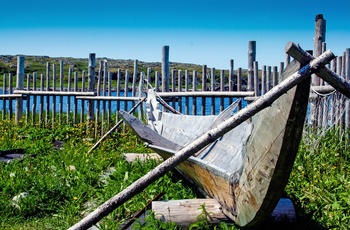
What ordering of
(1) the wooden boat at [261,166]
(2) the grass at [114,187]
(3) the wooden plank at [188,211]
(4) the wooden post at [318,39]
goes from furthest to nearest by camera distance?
(4) the wooden post at [318,39] → (2) the grass at [114,187] → (3) the wooden plank at [188,211] → (1) the wooden boat at [261,166]

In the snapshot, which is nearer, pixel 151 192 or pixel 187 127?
pixel 151 192

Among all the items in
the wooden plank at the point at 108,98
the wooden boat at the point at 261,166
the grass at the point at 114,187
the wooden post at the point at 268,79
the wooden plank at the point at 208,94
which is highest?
the wooden post at the point at 268,79

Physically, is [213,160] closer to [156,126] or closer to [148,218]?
[148,218]

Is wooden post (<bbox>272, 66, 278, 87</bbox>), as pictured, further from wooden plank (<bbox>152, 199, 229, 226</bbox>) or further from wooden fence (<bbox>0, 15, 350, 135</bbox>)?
wooden plank (<bbox>152, 199, 229, 226</bbox>)

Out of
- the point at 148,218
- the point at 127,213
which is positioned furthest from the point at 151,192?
the point at 148,218

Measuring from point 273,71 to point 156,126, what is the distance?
282cm

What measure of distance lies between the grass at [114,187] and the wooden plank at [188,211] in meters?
0.07

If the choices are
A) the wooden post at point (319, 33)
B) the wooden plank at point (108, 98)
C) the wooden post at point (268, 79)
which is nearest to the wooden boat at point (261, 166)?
the wooden post at point (319, 33)

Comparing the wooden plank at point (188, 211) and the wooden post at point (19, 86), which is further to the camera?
the wooden post at point (19, 86)

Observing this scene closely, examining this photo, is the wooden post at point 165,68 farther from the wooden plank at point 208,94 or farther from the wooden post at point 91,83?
the wooden post at point 91,83

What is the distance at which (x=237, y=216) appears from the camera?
387cm

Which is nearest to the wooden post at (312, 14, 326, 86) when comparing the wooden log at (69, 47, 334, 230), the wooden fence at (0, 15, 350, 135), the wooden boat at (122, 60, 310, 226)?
→ the wooden fence at (0, 15, 350, 135)

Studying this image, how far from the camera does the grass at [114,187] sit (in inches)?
192

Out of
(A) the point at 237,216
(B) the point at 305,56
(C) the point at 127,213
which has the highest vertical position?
(B) the point at 305,56
